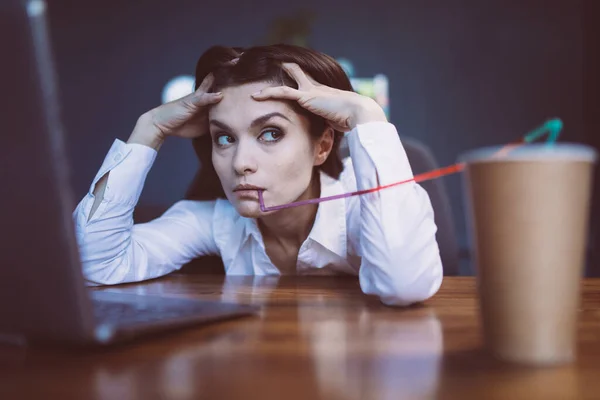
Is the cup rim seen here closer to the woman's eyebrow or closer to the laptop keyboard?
the laptop keyboard

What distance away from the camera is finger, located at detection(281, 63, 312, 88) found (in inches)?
44.3

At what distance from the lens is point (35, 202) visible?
439 millimetres

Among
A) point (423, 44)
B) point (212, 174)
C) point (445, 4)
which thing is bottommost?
point (212, 174)

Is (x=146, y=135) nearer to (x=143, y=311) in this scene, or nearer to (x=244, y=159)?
(x=244, y=159)

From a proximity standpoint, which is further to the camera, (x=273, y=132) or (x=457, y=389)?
(x=273, y=132)

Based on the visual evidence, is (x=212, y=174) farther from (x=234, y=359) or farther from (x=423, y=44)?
(x=423, y=44)

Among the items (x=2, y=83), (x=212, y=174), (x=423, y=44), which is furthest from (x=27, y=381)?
(x=423, y=44)

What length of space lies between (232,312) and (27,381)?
25 centimetres

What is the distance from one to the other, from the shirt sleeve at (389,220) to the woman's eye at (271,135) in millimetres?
175

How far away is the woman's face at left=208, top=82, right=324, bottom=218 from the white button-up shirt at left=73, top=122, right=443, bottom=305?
0.15 metres

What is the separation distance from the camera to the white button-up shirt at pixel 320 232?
2.87ft

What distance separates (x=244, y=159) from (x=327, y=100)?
0.61 ft

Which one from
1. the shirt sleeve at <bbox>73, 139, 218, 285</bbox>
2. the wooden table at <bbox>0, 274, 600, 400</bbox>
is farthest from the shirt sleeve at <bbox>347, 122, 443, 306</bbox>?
the shirt sleeve at <bbox>73, 139, 218, 285</bbox>

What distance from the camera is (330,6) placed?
4.34 meters
